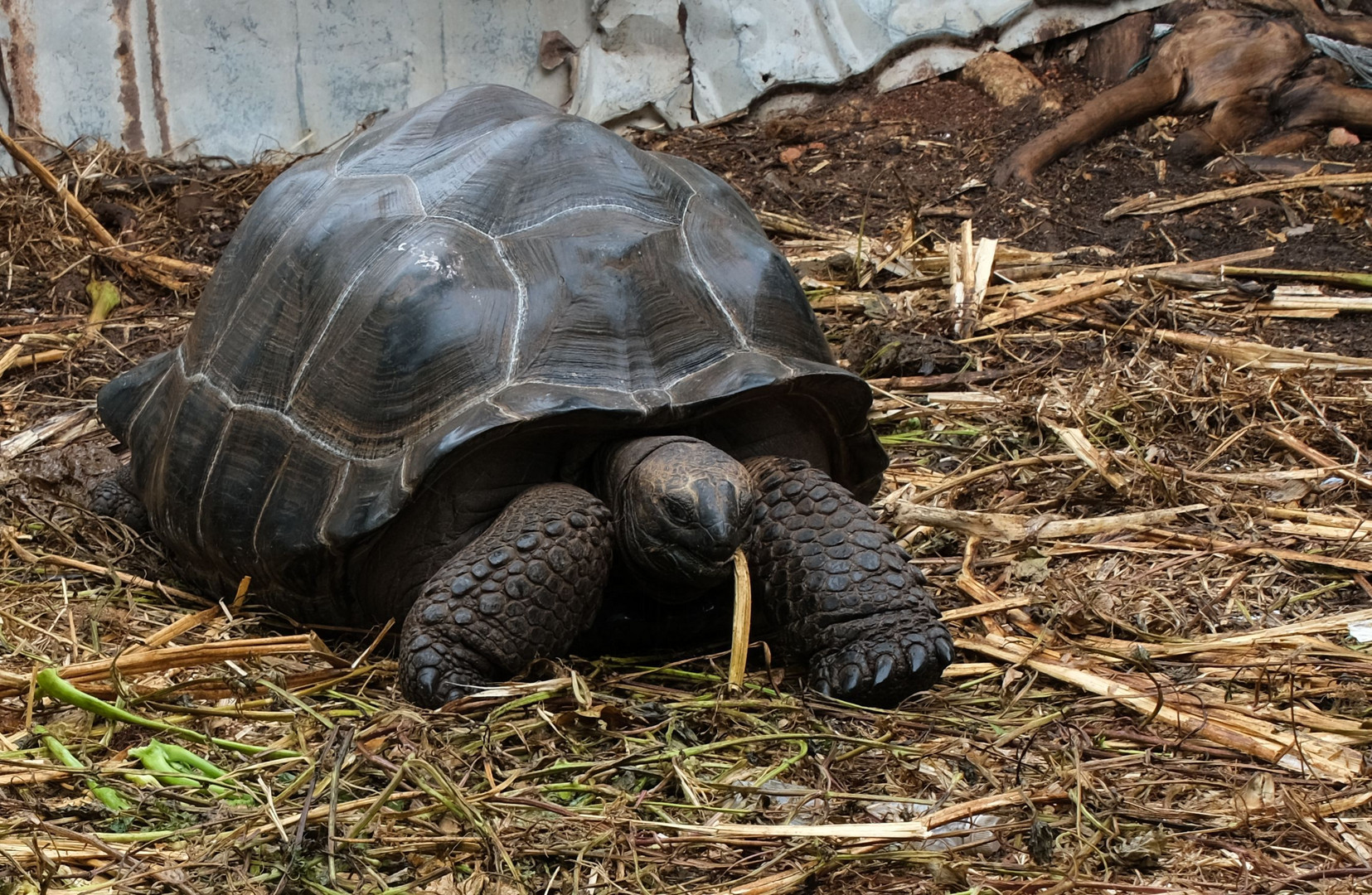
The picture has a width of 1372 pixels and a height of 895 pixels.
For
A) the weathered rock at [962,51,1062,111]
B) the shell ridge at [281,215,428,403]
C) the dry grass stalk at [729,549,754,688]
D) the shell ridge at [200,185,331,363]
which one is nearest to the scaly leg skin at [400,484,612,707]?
the dry grass stalk at [729,549,754,688]

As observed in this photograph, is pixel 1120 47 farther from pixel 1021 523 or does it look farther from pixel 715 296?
pixel 715 296

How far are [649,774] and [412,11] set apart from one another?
5.97 metres

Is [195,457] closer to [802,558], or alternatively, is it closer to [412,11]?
[802,558]

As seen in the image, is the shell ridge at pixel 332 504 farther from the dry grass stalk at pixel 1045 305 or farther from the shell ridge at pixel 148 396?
the dry grass stalk at pixel 1045 305

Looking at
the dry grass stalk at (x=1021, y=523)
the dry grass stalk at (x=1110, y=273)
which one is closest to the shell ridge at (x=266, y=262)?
the dry grass stalk at (x=1021, y=523)

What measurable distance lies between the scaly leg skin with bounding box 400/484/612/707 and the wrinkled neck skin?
0.09m

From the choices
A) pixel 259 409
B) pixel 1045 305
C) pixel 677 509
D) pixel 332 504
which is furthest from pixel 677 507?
pixel 1045 305

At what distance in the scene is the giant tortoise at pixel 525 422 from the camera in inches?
112

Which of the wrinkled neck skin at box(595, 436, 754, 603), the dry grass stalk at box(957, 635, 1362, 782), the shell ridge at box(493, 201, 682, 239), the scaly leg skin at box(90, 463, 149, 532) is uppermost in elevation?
the shell ridge at box(493, 201, 682, 239)

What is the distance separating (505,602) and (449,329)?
24.8 inches

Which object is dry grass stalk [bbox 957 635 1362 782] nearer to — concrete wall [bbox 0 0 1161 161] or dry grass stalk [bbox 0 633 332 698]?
dry grass stalk [bbox 0 633 332 698]

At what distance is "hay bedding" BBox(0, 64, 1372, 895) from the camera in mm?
2188

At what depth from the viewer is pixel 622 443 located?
10.0ft

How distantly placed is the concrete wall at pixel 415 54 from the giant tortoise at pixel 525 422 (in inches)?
162
